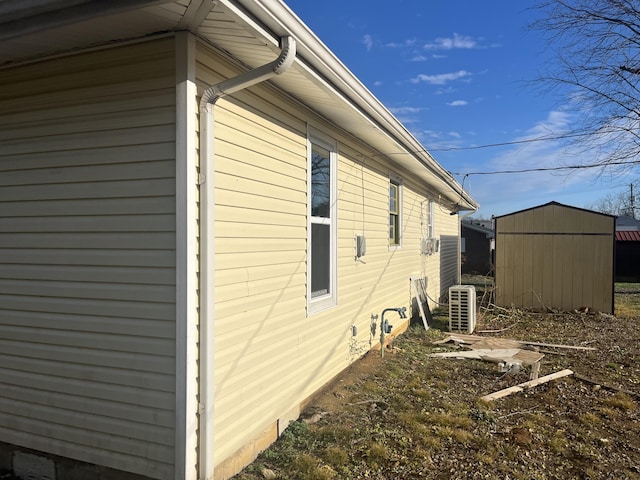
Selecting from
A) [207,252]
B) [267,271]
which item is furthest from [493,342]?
[207,252]

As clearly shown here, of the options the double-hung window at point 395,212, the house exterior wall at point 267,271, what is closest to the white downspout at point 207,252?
the house exterior wall at point 267,271

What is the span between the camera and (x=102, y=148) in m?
2.76

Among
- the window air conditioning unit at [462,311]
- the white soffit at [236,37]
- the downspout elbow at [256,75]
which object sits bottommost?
the window air conditioning unit at [462,311]

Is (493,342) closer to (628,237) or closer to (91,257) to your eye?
(91,257)

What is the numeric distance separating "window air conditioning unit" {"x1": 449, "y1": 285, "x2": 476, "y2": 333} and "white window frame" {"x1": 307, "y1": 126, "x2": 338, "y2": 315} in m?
4.14

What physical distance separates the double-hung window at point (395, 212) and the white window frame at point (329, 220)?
2608 mm

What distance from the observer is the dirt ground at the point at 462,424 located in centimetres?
318

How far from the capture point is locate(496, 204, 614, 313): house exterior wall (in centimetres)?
998

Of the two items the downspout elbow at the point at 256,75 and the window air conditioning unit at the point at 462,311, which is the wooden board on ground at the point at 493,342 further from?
the downspout elbow at the point at 256,75

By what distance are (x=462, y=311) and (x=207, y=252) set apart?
21.4 ft

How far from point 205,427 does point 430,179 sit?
7412 mm

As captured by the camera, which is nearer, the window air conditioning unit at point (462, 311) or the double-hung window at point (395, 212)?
the double-hung window at point (395, 212)

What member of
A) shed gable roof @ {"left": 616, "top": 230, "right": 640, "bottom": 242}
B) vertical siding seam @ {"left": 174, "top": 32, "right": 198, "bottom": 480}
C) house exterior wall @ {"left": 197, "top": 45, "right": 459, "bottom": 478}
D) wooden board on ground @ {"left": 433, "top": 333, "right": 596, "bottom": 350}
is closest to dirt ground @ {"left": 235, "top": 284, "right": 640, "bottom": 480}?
house exterior wall @ {"left": 197, "top": 45, "right": 459, "bottom": 478}

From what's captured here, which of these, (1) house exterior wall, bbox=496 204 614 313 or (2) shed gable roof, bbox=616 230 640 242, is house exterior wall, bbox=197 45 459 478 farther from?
(2) shed gable roof, bbox=616 230 640 242
